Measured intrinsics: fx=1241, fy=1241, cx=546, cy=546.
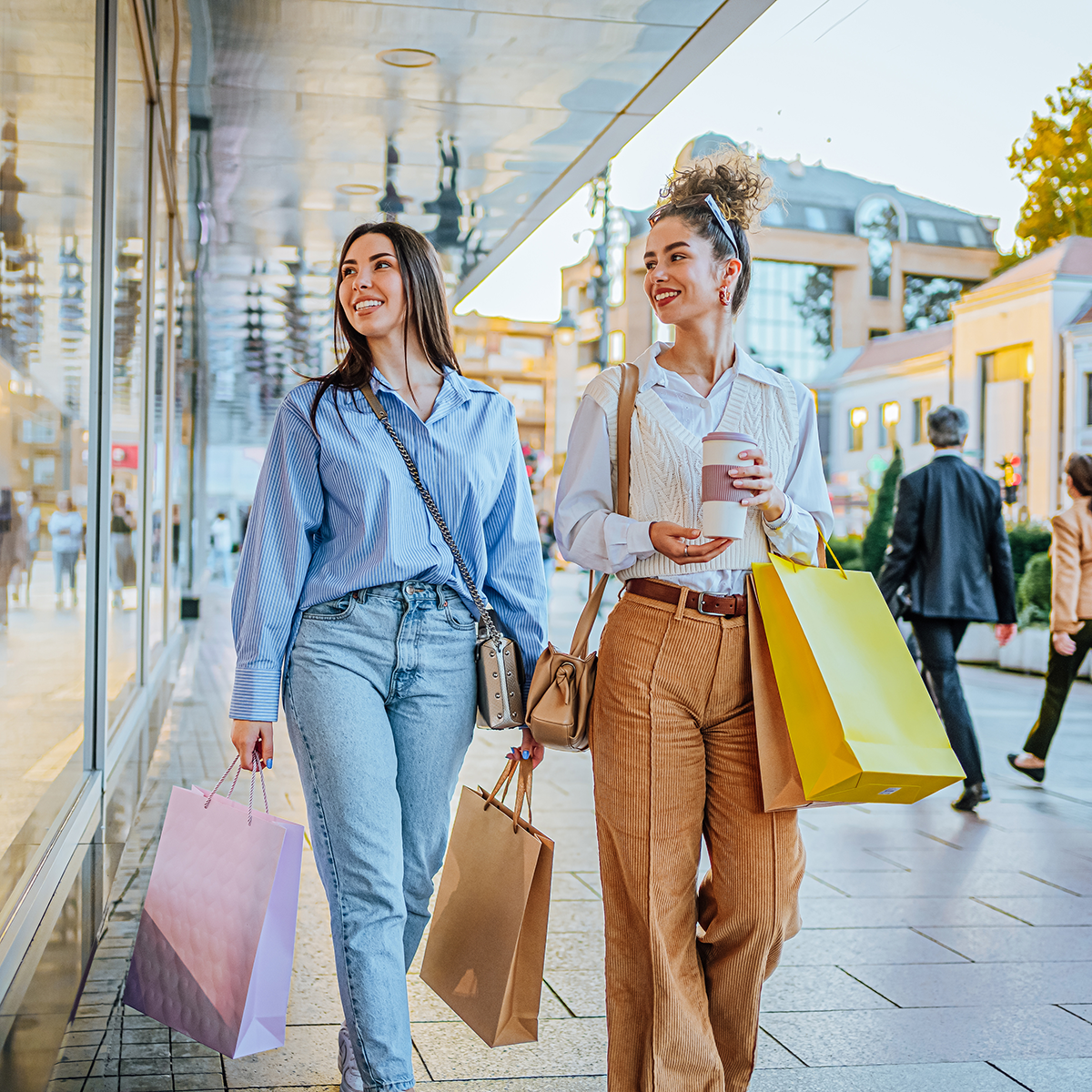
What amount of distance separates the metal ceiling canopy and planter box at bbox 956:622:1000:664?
22.6ft

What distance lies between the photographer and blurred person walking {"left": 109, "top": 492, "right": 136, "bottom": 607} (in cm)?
625

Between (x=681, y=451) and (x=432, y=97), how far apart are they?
6259 millimetres

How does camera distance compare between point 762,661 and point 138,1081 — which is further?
point 138,1081

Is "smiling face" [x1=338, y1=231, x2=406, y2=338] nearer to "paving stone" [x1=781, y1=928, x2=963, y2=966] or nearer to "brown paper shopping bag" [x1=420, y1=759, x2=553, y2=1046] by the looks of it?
"brown paper shopping bag" [x1=420, y1=759, x2=553, y2=1046]

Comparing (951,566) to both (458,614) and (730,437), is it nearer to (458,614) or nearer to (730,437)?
(458,614)

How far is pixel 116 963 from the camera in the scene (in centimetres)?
348

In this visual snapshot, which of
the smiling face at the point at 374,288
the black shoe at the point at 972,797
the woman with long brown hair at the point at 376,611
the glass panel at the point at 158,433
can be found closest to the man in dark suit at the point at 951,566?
the black shoe at the point at 972,797

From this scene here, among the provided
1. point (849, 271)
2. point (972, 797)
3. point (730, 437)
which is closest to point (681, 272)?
point (730, 437)

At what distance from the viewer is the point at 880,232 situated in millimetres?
42844

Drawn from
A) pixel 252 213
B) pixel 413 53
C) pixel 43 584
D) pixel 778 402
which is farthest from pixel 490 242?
pixel 778 402

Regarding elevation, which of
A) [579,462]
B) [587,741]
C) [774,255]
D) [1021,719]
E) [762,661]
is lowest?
[1021,719]

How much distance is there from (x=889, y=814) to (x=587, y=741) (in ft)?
13.0

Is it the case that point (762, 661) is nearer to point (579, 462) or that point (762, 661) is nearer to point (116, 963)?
point (579, 462)

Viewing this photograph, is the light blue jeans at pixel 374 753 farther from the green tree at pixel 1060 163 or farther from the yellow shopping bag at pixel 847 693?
the green tree at pixel 1060 163
